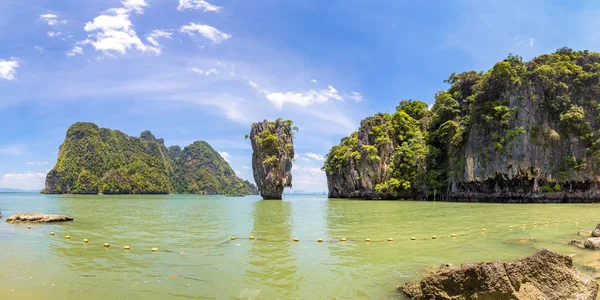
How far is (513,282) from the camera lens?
5387 mm

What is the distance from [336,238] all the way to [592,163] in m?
44.8

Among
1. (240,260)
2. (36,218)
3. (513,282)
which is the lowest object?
(36,218)

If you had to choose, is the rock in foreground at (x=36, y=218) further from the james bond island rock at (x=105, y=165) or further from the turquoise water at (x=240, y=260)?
the james bond island rock at (x=105, y=165)

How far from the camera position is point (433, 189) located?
54.8 meters

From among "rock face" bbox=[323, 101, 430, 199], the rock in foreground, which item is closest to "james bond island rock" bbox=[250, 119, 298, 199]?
"rock face" bbox=[323, 101, 430, 199]

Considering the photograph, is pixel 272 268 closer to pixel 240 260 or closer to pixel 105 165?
pixel 240 260

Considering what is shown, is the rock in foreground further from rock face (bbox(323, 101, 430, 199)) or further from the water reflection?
rock face (bbox(323, 101, 430, 199))

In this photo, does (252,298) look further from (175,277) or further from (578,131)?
(578,131)

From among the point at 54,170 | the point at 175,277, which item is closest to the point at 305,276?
the point at 175,277

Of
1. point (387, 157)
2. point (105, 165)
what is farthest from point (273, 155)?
point (105, 165)

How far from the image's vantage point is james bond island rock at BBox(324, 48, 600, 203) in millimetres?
42656

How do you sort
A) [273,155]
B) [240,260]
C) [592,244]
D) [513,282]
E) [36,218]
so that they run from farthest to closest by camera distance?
[273,155] < [36,218] < [592,244] < [240,260] < [513,282]

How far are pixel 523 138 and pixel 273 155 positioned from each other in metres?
38.9

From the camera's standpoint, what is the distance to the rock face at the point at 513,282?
17.4 ft
